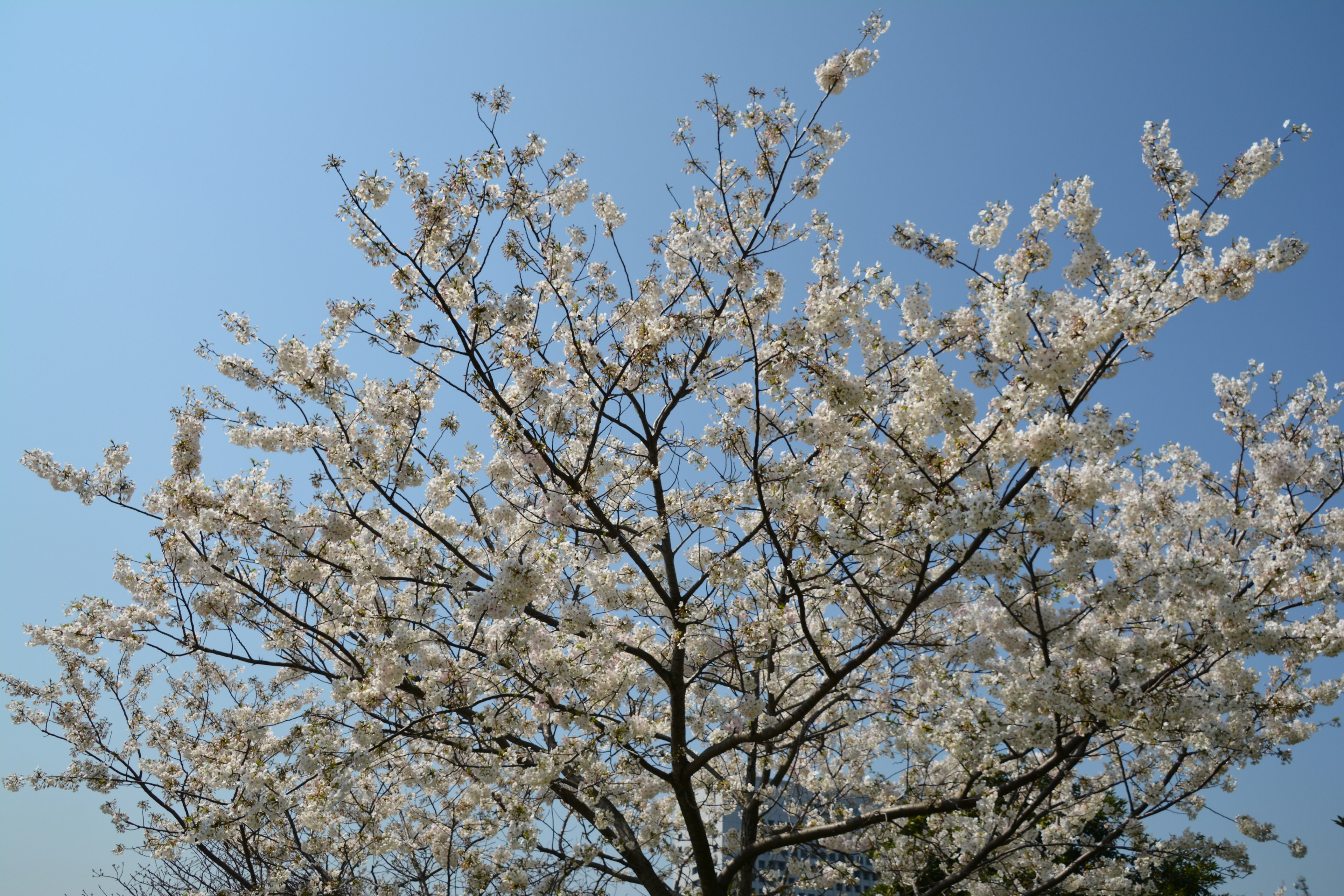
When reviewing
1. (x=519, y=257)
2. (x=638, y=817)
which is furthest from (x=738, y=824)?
(x=519, y=257)

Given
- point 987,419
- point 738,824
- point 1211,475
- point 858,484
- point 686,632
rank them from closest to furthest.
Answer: point 987,419, point 858,484, point 686,632, point 1211,475, point 738,824

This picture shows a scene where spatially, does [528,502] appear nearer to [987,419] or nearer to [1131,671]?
[987,419]

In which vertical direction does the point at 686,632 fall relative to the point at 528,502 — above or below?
below

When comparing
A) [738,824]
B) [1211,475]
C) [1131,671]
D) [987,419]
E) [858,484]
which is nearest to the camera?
[987,419]

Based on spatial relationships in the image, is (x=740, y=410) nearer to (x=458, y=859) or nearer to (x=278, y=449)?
(x=278, y=449)

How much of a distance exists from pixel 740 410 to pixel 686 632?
209 cm

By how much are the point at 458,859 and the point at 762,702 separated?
4.29 meters

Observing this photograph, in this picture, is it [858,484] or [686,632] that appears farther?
[686,632]

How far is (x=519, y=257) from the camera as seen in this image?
6148 mm

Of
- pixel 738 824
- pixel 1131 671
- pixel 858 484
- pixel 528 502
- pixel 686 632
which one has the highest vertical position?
pixel 528 502

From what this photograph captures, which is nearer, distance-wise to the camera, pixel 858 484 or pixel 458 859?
pixel 858 484

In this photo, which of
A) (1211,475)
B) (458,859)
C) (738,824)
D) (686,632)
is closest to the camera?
(686,632)

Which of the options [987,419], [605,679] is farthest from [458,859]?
[987,419]

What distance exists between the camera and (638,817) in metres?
8.35
